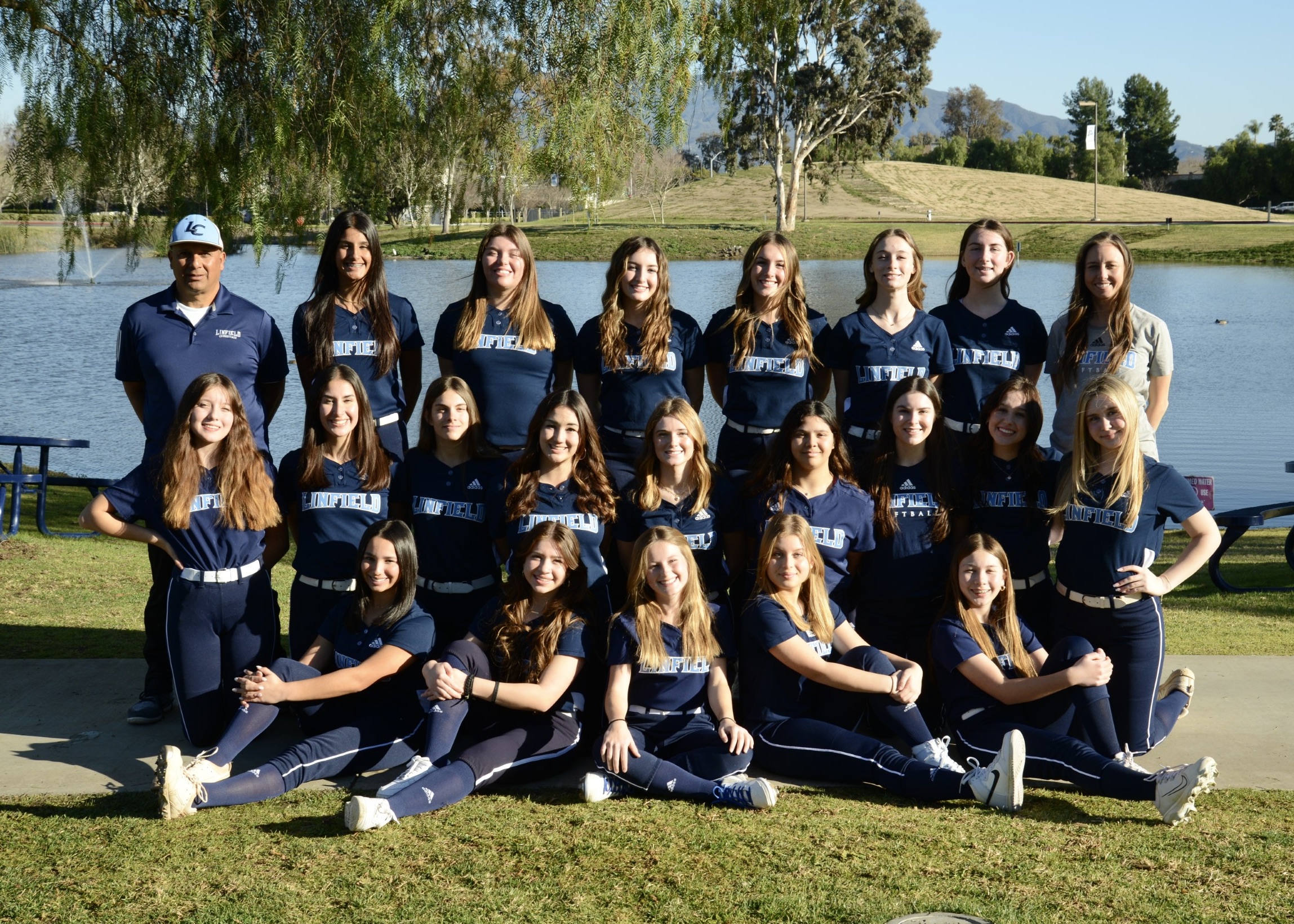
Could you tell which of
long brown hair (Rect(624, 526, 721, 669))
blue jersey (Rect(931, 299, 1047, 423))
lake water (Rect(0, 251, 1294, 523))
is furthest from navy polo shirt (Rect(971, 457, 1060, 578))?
lake water (Rect(0, 251, 1294, 523))

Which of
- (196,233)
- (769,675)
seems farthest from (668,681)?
(196,233)

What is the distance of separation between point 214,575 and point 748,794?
221cm

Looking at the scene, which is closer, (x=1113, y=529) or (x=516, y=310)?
(x=1113, y=529)

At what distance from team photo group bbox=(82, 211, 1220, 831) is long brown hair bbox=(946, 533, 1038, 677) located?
14 mm

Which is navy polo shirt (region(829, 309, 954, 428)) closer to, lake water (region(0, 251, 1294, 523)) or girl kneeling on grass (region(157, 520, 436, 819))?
girl kneeling on grass (region(157, 520, 436, 819))

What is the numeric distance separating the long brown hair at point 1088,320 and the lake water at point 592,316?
441cm

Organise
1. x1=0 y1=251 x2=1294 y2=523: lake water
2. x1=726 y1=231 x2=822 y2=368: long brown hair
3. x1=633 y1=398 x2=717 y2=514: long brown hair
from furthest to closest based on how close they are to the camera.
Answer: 1. x1=0 y1=251 x2=1294 y2=523: lake water
2. x1=726 y1=231 x2=822 y2=368: long brown hair
3. x1=633 y1=398 x2=717 y2=514: long brown hair

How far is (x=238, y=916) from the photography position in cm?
335

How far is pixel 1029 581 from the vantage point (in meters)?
4.98

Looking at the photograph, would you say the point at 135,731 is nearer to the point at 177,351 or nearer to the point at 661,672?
the point at 177,351

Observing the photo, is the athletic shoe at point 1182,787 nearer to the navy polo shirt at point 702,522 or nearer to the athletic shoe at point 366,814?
the navy polo shirt at point 702,522

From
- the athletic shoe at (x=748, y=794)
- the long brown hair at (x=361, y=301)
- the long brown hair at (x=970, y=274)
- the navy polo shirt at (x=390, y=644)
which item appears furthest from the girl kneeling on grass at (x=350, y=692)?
the long brown hair at (x=970, y=274)

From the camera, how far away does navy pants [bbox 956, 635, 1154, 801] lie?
13.9ft

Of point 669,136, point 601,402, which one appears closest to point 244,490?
point 601,402
